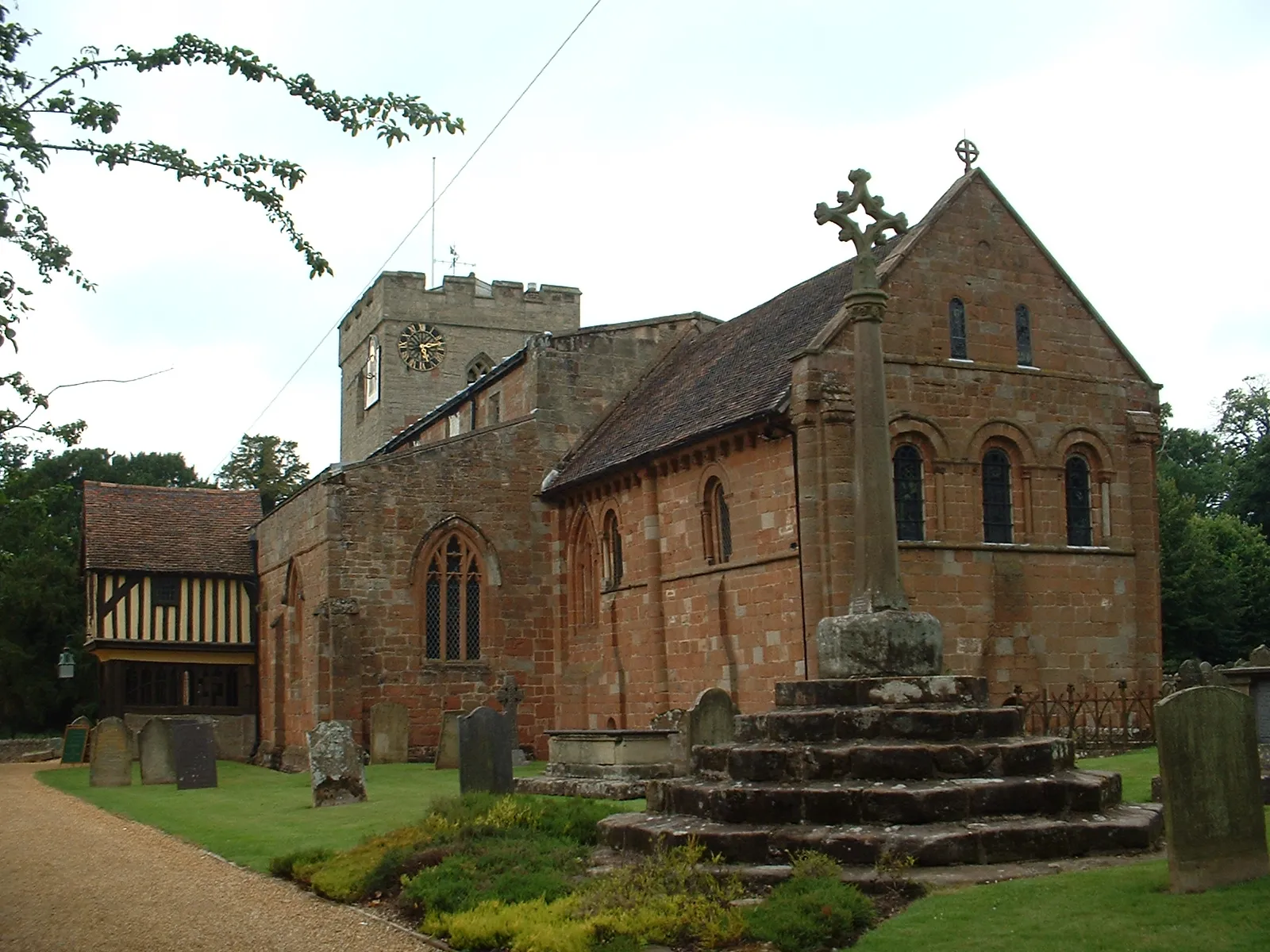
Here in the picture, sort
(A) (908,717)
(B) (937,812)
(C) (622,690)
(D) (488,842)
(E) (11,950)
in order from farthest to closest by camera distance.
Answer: (C) (622,690)
(D) (488,842)
(A) (908,717)
(B) (937,812)
(E) (11,950)

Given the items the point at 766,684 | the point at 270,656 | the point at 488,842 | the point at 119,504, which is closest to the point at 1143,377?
the point at 766,684

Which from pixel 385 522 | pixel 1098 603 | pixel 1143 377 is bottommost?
pixel 1098 603

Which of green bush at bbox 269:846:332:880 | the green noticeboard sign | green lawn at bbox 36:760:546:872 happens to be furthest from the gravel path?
the green noticeboard sign

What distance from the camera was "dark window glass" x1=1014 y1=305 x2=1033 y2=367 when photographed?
2353 cm

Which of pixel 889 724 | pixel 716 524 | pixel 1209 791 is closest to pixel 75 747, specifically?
pixel 716 524

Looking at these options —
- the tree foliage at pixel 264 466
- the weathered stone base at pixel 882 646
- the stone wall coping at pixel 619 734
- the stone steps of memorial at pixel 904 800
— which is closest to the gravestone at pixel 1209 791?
the stone steps of memorial at pixel 904 800

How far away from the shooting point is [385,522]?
2780 centimetres

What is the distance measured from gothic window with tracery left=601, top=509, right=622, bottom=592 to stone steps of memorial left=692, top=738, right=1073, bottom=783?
1546 cm

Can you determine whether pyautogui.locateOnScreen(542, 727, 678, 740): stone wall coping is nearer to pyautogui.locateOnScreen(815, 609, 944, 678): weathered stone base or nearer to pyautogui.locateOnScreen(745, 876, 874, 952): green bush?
pyautogui.locateOnScreen(815, 609, 944, 678): weathered stone base

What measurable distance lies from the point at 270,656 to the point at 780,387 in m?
16.5

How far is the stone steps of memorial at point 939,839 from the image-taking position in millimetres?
10202

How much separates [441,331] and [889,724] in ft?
134

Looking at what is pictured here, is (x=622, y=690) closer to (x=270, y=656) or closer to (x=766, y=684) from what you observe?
(x=766, y=684)

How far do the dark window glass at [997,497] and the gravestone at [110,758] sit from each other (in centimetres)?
1622
